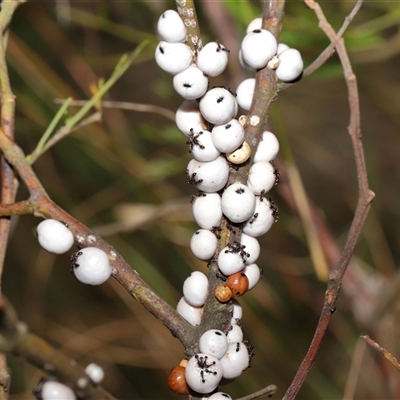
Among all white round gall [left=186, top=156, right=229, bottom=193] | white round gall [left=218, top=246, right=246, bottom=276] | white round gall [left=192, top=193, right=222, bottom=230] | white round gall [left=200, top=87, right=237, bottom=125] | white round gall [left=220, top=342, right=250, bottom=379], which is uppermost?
white round gall [left=200, top=87, right=237, bottom=125]

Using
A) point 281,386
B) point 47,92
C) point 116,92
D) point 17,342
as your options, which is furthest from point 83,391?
point 116,92

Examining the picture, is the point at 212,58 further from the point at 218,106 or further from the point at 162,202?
the point at 162,202

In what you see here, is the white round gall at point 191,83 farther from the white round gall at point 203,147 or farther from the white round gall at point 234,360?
the white round gall at point 234,360

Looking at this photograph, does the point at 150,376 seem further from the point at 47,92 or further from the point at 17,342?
the point at 17,342

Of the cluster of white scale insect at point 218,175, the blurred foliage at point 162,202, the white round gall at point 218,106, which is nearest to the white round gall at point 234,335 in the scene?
the cluster of white scale insect at point 218,175

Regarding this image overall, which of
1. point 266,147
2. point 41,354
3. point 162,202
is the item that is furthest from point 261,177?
point 162,202

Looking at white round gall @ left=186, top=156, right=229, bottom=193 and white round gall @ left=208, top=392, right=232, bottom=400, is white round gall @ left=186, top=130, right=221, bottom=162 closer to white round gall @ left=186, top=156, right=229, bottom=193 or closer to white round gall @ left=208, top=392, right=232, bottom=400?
white round gall @ left=186, top=156, right=229, bottom=193

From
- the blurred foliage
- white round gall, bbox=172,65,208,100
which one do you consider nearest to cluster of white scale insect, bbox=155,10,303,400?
white round gall, bbox=172,65,208,100
